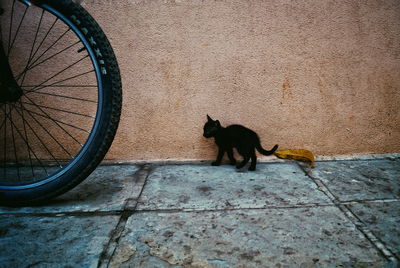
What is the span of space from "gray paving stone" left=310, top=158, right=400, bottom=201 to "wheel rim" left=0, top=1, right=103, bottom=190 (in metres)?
1.77

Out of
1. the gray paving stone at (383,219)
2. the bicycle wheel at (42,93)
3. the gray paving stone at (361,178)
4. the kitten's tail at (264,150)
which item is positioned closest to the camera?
the gray paving stone at (383,219)

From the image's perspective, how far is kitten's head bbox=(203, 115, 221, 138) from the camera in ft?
6.53

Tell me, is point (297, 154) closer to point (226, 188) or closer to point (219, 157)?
point (219, 157)

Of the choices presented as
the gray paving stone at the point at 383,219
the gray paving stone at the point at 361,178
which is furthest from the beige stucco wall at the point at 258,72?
the gray paving stone at the point at 383,219

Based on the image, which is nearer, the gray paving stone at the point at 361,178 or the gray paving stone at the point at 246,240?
the gray paving stone at the point at 246,240

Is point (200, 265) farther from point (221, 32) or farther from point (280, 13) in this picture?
point (280, 13)

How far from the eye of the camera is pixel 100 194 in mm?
1590

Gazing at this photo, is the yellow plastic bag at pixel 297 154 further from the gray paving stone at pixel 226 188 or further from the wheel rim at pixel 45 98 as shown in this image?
the wheel rim at pixel 45 98

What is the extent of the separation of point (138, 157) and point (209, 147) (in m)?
0.61

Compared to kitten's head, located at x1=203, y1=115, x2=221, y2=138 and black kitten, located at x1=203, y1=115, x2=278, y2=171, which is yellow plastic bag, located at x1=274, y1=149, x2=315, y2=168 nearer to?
black kitten, located at x1=203, y1=115, x2=278, y2=171

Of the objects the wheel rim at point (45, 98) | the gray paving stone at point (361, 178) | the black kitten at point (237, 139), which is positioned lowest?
the gray paving stone at point (361, 178)

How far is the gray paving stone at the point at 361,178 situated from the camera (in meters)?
1.53

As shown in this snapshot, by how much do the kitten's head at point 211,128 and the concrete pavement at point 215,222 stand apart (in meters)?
0.34

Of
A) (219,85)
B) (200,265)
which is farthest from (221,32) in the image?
(200,265)
